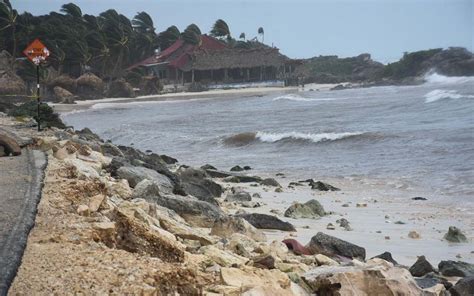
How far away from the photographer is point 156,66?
68750 mm

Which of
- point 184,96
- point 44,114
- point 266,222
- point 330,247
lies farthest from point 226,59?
point 330,247

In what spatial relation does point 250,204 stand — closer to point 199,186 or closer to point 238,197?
point 238,197

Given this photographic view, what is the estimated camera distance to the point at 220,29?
8812 centimetres

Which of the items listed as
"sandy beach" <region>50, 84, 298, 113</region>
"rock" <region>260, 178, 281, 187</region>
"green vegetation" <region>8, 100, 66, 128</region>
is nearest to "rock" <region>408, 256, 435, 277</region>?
"rock" <region>260, 178, 281, 187</region>

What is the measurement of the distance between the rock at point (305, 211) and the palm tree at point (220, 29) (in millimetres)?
80821

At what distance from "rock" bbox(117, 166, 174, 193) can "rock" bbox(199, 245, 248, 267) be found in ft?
11.1

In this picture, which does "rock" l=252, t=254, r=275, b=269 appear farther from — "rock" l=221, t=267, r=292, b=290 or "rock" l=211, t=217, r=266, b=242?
"rock" l=211, t=217, r=266, b=242

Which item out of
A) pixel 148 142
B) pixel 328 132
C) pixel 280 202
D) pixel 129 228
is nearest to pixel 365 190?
pixel 280 202

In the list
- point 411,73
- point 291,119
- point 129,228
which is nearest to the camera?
point 129,228

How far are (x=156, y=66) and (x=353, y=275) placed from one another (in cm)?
6628

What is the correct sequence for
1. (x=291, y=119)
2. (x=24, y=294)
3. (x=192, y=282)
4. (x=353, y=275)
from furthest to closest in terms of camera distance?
(x=291, y=119) → (x=353, y=275) → (x=192, y=282) → (x=24, y=294)

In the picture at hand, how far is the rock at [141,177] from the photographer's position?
8.09 m

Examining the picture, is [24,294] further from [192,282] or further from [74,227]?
[74,227]

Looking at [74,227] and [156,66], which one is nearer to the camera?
[74,227]
